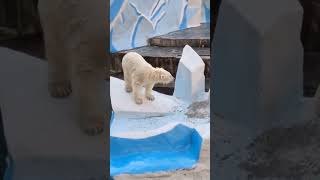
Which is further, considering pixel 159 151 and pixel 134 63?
pixel 134 63

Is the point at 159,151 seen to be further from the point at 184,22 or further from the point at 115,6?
the point at 184,22

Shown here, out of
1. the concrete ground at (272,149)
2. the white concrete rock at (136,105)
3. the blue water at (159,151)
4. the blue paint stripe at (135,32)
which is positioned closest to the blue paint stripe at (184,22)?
the blue paint stripe at (135,32)

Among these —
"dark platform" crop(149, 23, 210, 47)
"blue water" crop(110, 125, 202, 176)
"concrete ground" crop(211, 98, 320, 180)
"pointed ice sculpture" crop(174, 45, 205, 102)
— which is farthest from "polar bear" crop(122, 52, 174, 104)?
"concrete ground" crop(211, 98, 320, 180)

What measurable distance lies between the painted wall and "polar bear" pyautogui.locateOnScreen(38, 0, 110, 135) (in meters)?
3.58

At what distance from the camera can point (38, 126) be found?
1.18m

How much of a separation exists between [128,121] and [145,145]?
481 mm

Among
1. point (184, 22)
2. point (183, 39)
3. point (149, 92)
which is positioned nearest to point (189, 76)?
point (149, 92)

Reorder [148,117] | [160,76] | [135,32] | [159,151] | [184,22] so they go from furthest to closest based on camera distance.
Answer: [184,22] < [135,32] < [148,117] < [160,76] < [159,151]

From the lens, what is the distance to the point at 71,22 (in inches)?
44.5

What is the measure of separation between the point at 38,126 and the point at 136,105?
249 cm

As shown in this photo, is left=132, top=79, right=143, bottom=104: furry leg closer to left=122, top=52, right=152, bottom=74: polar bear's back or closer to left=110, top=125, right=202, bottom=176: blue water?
left=122, top=52, right=152, bottom=74: polar bear's back

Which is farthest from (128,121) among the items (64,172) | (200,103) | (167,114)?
(64,172)

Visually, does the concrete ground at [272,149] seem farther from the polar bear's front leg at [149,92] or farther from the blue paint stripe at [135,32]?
the blue paint stripe at [135,32]

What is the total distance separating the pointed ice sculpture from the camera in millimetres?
3704
